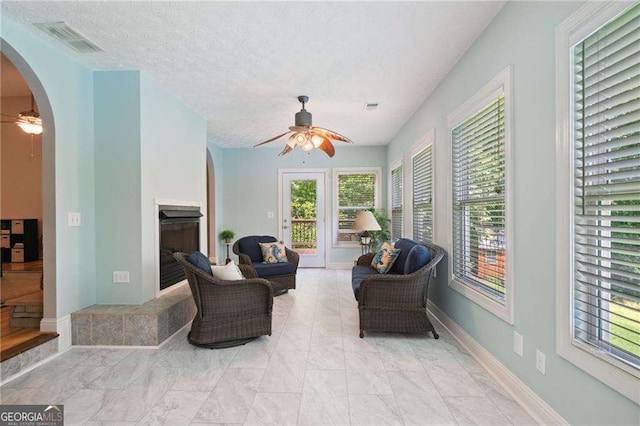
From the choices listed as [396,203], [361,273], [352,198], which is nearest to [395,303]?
[361,273]

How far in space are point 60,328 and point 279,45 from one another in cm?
312

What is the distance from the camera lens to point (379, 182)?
6395mm

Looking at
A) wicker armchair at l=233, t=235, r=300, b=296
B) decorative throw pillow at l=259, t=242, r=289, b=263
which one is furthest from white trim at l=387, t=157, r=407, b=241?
decorative throw pillow at l=259, t=242, r=289, b=263

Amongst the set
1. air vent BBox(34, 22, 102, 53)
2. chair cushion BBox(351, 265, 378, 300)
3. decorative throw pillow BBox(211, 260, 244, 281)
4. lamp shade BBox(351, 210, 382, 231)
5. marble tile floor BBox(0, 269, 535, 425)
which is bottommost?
marble tile floor BBox(0, 269, 535, 425)

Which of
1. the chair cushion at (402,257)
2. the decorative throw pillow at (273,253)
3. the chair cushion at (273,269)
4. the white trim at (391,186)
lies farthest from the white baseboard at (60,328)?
the white trim at (391,186)

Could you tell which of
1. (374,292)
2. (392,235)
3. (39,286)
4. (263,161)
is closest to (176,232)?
(39,286)

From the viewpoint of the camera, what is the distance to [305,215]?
6484 millimetres

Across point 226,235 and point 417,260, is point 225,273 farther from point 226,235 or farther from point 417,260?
point 226,235

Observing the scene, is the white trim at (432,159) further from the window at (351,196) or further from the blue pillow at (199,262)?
the blue pillow at (199,262)

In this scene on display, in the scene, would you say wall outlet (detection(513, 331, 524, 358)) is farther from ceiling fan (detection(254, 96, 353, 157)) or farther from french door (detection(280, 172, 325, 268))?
french door (detection(280, 172, 325, 268))

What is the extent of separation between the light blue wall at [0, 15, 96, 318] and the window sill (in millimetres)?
3572

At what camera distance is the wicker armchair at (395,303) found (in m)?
2.85

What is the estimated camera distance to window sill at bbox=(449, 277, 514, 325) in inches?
80.4

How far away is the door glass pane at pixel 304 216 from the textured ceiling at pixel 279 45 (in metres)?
2.66
